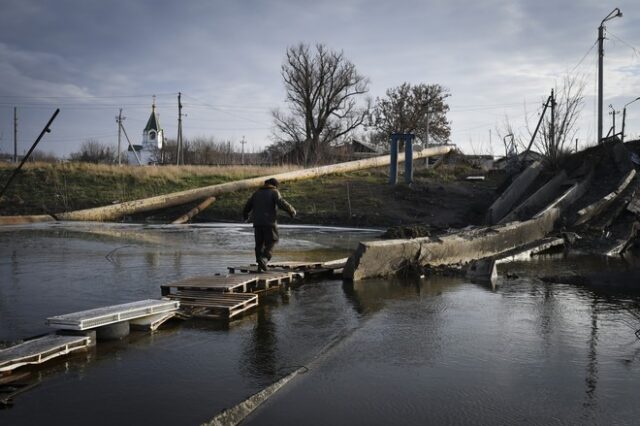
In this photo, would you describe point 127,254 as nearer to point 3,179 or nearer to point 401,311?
point 401,311

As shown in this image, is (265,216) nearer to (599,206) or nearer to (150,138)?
(599,206)

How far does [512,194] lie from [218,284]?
52.0ft

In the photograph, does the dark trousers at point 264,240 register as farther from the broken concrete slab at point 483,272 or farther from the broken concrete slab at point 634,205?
the broken concrete slab at point 634,205

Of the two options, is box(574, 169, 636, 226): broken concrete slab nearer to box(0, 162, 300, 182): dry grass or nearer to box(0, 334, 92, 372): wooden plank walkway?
box(0, 334, 92, 372): wooden plank walkway

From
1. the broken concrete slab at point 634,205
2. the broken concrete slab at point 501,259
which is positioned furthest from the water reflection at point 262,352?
the broken concrete slab at point 634,205

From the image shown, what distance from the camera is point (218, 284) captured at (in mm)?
8133

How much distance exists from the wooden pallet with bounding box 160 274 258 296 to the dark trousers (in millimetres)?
684

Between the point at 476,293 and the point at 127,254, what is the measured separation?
8074 millimetres

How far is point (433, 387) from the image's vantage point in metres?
→ 4.85

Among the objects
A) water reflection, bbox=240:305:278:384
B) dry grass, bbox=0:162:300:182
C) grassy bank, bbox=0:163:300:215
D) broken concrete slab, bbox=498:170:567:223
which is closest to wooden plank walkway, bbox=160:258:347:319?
water reflection, bbox=240:305:278:384

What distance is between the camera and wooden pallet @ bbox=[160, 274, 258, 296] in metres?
8.01

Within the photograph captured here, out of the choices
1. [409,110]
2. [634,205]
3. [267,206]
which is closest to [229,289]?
[267,206]

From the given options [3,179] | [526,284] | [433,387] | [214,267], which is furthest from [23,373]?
[3,179]

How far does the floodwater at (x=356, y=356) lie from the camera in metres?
4.30
